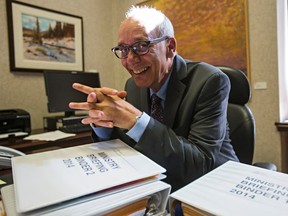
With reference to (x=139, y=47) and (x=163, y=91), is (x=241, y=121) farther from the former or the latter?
(x=139, y=47)

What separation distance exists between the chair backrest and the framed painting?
1.09 metres

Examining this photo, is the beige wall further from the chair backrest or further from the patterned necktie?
the patterned necktie

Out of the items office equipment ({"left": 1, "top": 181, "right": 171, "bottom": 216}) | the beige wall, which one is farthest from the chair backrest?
the beige wall

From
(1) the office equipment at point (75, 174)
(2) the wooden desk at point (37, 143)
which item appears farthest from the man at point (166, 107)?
(2) the wooden desk at point (37, 143)

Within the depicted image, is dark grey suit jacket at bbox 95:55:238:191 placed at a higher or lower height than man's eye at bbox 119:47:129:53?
lower

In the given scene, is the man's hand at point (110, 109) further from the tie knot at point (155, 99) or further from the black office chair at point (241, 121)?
the black office chair at point (241, 121)

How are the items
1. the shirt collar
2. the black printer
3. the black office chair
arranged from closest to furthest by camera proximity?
the shirt collar, the black office chair, the black printer

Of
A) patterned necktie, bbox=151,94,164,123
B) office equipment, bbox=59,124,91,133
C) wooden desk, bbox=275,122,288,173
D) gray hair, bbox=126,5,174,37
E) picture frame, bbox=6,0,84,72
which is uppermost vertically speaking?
picture frame, bbox=6,0,84,72

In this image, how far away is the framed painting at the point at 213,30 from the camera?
2.19m

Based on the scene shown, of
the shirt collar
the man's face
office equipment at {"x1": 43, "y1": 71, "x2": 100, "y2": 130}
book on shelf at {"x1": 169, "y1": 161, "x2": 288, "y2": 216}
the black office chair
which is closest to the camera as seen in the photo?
book on shelf at {"x1": 169, "y1": 161, "x2": 288, "y2": 216}

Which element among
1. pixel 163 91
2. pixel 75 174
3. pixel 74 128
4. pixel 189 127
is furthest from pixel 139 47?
pixel 74 128

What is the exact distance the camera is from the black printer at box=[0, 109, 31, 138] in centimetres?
176

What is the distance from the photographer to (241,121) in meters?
1.20

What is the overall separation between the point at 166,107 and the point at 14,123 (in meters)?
1.49
